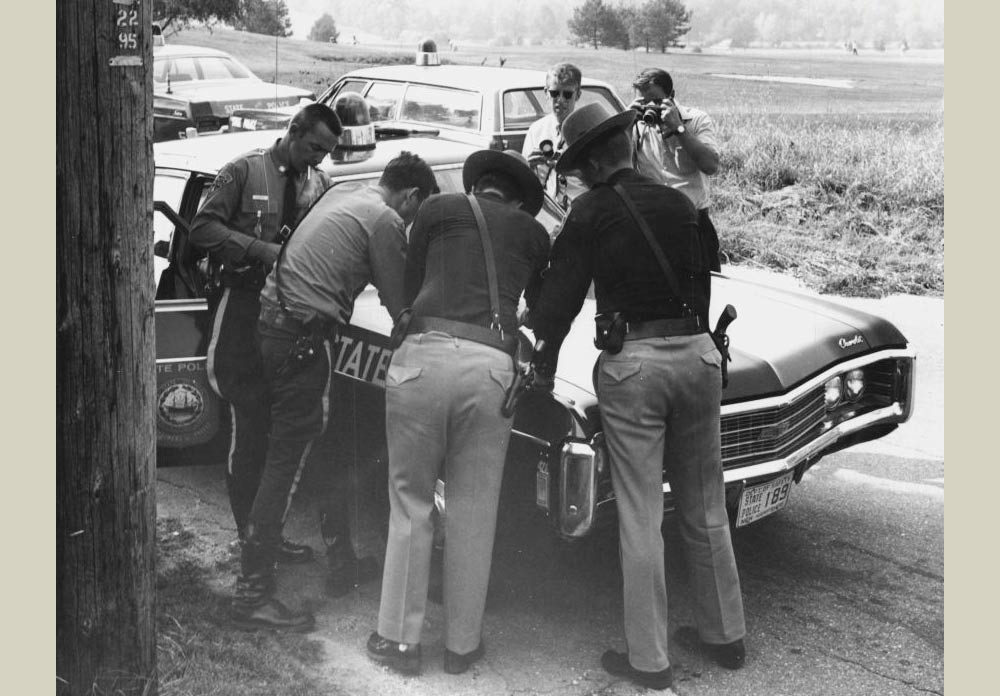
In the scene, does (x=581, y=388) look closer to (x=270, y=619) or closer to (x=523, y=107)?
(x=270, y=619)

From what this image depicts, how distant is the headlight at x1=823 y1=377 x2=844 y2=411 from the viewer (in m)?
4.71

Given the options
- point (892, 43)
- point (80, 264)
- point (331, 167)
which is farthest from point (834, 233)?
point (80, 264)

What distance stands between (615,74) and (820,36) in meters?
1.61

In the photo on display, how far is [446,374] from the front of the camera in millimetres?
3836

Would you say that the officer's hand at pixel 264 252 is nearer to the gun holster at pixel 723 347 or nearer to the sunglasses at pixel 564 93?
the gun holster at pixel 723 347

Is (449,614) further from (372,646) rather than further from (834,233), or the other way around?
(834,233)

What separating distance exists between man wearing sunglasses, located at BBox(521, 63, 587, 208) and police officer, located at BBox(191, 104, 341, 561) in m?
1.84

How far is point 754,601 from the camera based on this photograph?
15.0 ft

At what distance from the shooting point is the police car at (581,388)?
3.91m

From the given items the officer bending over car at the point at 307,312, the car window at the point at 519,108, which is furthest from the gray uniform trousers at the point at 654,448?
the car window at the point at 519,108

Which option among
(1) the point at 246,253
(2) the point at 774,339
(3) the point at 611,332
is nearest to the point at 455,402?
(3) the point at 611,332

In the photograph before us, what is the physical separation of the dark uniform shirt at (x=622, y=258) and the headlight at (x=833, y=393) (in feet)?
3.39

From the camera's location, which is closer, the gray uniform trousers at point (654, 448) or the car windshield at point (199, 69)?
the gray uniform trousers at point (654, 448)

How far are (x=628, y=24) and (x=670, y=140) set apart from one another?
1.40 metres
